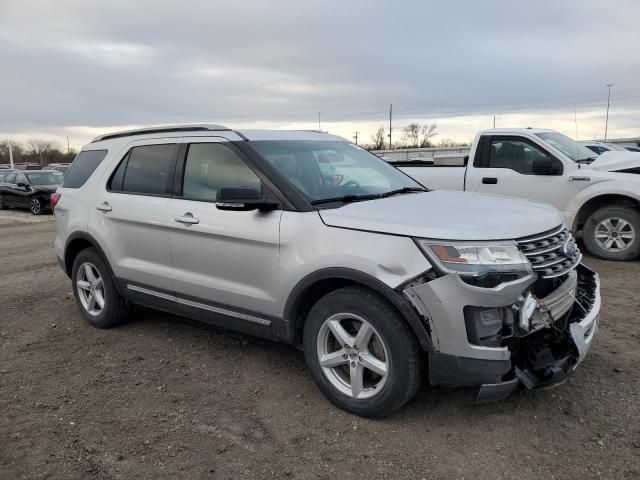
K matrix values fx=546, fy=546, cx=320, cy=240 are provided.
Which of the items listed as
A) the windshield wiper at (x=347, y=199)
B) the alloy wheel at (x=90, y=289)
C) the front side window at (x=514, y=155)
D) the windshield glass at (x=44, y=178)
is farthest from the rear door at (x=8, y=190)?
the windshield wiper at (x=347, y=199)

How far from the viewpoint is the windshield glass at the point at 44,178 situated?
65.5 feet

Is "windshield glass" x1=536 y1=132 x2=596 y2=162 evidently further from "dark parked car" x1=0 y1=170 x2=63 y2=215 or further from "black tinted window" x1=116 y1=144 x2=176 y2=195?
"dark parked car" x1=0 y1=170 x2=63 y2=215

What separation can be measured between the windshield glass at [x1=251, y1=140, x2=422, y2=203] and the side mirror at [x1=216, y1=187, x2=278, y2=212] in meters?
0.25

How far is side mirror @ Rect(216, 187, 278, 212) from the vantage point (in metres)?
3.53

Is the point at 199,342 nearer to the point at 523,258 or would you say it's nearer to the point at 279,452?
the point at 279,452

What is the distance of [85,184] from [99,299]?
44.3 inches

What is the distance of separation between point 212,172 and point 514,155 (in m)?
5.65

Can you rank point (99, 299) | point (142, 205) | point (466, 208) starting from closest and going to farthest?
point (466, 208), point (142, 205), point (99, 299)

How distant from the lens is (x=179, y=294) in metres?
4.37

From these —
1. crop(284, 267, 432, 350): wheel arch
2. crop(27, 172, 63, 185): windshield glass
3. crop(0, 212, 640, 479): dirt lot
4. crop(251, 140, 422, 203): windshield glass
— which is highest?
crop(251, 140, 422, 203): windshield glass

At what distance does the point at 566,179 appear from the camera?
7852 millimetres

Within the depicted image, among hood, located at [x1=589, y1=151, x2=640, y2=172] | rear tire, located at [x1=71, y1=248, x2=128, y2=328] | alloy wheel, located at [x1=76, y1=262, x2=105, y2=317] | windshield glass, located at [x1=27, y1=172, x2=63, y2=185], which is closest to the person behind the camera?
rear tire, located at [x1=71, y1=248, x2=128, y2=328]

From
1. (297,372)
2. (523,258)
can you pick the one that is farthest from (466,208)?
(297,372)

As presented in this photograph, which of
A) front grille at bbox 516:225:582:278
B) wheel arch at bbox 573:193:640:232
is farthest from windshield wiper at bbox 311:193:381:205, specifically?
wheel arch at bbox 573:193:640:232
